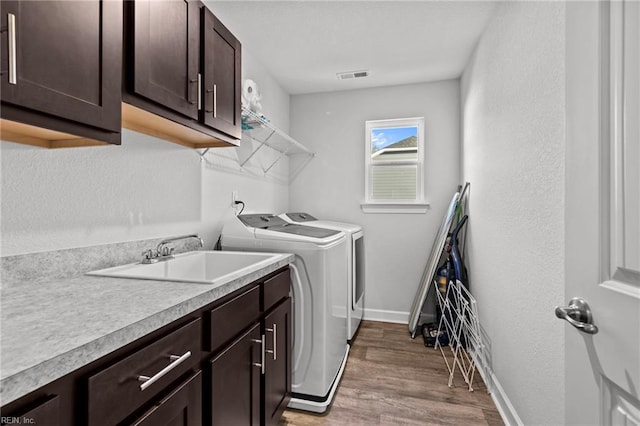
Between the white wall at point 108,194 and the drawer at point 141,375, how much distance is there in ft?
2.11

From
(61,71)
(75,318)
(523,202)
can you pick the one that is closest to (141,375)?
(75,318)

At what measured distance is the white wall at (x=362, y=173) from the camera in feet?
10.3

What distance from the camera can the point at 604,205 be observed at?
2.02 ft

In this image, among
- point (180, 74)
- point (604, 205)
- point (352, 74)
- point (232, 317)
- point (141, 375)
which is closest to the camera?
point (604, 205)

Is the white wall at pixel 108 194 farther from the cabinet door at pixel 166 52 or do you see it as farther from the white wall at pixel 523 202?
the white wall at pixel 523 202

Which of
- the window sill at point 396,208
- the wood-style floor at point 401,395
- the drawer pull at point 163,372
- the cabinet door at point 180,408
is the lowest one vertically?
the wood-style floor at point 401,395

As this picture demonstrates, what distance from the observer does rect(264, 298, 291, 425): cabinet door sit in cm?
143

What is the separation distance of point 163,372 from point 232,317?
0.35 metres

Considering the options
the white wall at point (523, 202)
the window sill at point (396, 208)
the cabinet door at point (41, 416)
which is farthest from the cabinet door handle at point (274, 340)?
the window sill at point (396, 208)

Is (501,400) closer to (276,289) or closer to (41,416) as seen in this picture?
(276,289)

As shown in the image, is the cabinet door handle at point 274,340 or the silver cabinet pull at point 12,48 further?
the cabinet door handle at point 274,340

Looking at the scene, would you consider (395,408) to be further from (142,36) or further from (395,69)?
(395,69)

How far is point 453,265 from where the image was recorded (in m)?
2.73

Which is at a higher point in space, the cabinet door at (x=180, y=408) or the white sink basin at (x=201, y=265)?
the white sink basin at (x=201, y=265)
